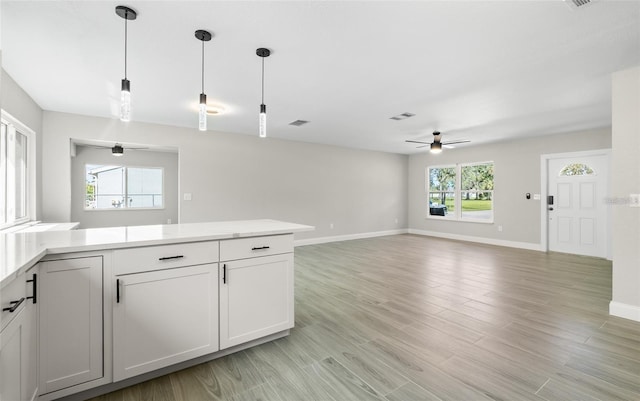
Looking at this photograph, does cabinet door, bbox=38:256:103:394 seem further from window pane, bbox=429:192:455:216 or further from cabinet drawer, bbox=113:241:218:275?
window pane, bbox=429:192:455:216

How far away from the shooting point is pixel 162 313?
6.11ft

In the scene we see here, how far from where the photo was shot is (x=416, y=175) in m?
9.04

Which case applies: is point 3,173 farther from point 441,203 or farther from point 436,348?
point 441,203

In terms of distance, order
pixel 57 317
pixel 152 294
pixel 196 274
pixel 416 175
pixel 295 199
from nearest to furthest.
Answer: pixel 57 317
pixel 152 294
pixel 196 274
pixel 295 199
pixel 416 175

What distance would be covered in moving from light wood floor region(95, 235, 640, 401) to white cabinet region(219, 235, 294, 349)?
194mm

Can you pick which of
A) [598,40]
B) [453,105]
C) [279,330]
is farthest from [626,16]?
[279,330]

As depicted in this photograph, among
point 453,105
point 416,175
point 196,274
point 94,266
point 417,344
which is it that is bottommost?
point 417,344

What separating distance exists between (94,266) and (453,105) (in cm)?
447

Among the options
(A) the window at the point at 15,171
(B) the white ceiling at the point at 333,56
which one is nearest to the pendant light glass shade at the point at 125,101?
(B) the white ceiling at the point at 333,56

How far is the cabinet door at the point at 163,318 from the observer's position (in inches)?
68.7

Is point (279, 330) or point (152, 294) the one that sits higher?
point (152, 294)

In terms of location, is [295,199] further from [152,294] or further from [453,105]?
[152,294]

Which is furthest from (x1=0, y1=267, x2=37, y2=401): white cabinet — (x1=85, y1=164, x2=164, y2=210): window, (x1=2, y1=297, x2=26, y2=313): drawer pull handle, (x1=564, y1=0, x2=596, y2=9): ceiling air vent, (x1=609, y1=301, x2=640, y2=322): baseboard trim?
(x1=85, y1=164, x2=164, y2=210): window

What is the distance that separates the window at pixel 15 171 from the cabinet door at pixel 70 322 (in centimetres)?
265
